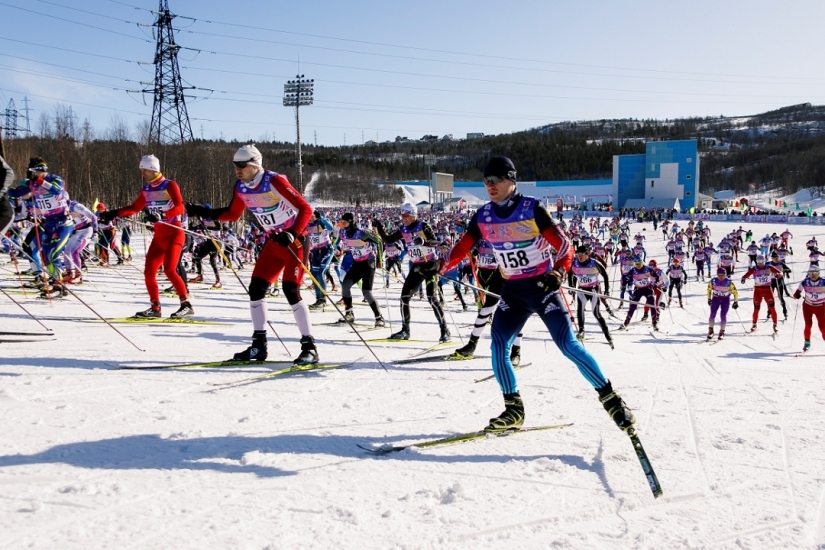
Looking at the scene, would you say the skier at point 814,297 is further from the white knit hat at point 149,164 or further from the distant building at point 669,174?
the distant building at point 669,174

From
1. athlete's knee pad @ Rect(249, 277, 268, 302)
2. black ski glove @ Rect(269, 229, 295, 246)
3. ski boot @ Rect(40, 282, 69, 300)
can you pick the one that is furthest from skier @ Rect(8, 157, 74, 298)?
black ski glove @ Rect(269, 229, 295, 246)

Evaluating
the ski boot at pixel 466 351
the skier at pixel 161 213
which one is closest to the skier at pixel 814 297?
the ski boot at pixel 466 351

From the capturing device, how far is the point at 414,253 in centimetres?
939

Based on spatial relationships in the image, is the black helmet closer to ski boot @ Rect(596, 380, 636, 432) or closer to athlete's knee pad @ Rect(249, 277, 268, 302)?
ski boot @ Rect(596, 380, 636, 432)

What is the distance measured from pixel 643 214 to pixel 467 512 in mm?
68881

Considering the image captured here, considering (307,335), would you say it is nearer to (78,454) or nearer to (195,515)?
(78,454)

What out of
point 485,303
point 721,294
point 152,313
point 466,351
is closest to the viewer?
point 466,351


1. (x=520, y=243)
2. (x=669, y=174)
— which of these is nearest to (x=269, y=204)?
(x=520, y=243)

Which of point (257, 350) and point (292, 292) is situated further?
point (257, 350)

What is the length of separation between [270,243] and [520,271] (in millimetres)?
2664

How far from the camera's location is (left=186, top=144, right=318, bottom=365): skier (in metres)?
5.30

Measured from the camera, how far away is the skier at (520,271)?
3.55 metres

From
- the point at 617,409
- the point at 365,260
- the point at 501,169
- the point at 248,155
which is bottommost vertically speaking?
the point at 617,409

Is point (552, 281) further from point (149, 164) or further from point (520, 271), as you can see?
point (149, 164)
